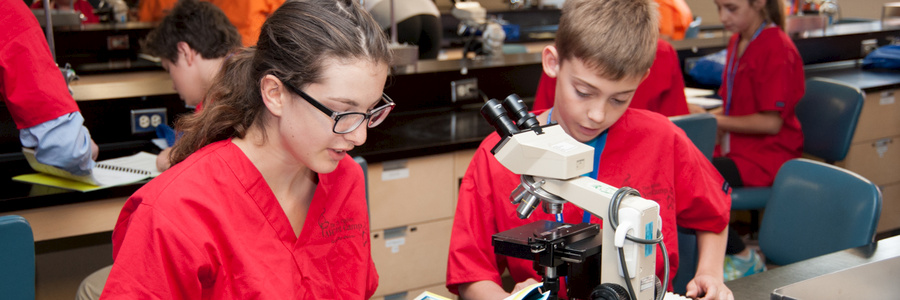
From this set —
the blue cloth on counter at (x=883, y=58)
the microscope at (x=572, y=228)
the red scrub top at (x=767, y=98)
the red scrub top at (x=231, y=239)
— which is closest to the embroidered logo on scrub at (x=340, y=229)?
the red scrub top at (x=231, y=239)

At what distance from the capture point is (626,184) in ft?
5.09

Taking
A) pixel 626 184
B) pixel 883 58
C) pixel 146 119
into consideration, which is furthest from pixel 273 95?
pixel 883 58

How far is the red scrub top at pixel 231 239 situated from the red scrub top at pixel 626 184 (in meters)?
0.21

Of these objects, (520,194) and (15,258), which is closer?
(520,194)

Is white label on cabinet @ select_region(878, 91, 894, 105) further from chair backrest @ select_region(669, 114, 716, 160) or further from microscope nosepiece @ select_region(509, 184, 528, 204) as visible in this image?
microscope nosepiece @ select_region(509, 184, 528, 204)

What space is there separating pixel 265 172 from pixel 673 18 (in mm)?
2963

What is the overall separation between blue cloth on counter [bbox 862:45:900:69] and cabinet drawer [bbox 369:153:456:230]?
290 centimetres

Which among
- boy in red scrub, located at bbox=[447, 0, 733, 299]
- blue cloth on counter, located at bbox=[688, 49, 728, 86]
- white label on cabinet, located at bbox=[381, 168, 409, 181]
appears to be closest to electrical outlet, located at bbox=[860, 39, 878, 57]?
blue cloth on counter, located at bbox=[688, 49, 728, 86]

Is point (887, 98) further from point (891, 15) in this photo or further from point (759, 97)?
point (891, 15)

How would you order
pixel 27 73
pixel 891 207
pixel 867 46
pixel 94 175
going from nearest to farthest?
pixel 27 73, pixel 94 175, pixel 891 207, pixel 867 46

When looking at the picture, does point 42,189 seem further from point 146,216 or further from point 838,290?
point 838,290

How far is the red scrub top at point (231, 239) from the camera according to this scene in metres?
1.11

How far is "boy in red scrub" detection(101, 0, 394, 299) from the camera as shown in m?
1.12

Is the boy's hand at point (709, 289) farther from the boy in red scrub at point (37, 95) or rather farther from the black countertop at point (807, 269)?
the boy in red scrub at point (37, 95)
